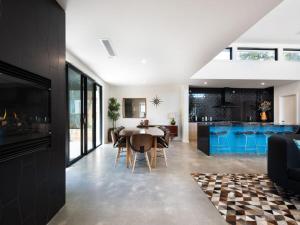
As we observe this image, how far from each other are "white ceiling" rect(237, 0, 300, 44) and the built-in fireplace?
538cm

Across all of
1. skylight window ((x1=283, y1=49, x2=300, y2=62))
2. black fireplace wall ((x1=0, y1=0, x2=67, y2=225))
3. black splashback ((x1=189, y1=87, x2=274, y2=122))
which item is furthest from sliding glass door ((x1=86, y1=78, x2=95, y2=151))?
skylight window ((x1=283, y1=49, x2=300, y2=62))

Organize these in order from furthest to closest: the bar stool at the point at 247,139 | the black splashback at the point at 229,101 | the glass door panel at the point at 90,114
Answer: the black splashback at the point at 229,101 < the glass door panel at the point at 90,114 < the bar stool at the point at 247,139

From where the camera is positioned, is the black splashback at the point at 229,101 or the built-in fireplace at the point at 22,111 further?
the black splashback at the point at 229,101

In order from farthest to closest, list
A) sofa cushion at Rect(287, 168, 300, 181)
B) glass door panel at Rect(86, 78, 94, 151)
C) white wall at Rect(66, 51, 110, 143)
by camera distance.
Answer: glass door panel at Rect(86, 78, 94, 151) → white wall at Rect(66, 51, 110, 143) → sofa cushion at Rect(287, 168, 300, 181)

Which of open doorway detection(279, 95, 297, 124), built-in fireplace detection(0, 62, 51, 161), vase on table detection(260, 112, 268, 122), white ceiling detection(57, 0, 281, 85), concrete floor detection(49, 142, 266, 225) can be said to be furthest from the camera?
vase on table detection(260, 112, 268, 122)

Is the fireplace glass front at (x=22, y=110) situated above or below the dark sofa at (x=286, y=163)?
above

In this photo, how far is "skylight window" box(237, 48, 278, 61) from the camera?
6.89 metres

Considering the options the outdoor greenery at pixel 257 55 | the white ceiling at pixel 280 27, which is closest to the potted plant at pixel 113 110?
the outdoor greenery at pixel 257 55

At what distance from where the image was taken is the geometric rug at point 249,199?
2100 millimetres

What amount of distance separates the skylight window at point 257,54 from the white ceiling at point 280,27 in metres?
0.33

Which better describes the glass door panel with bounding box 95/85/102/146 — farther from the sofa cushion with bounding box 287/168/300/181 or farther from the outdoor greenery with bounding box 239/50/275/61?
the sofa cushion with bounding box 287/168/300/181

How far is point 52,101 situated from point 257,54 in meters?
7.44

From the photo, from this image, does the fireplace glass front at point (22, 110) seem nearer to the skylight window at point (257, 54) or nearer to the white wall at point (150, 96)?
the white wall at point (150, 96)

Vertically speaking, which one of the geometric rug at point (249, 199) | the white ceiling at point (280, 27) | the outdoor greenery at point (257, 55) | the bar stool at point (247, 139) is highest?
the white ceiling at point (280, 27)
